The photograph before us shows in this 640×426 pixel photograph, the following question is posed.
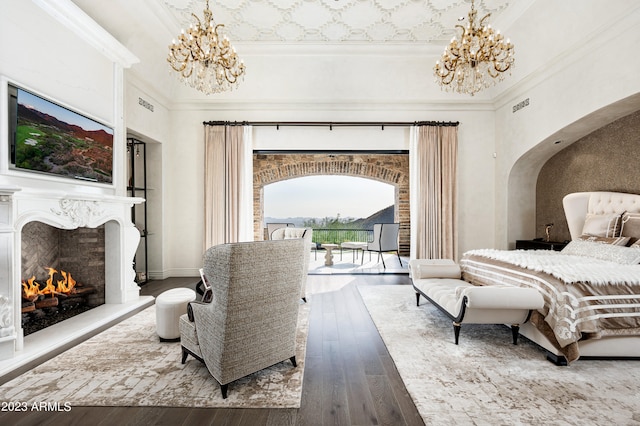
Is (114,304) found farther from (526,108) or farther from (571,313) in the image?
(526,108)

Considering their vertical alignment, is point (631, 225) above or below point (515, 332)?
above

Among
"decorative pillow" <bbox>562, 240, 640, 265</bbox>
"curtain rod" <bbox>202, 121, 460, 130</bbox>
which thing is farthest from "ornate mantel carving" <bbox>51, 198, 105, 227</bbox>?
"decorative pillow" <bbox>562, 240, 640, 265</bbox>

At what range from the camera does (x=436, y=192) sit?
18.5ft

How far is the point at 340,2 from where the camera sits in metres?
4.18

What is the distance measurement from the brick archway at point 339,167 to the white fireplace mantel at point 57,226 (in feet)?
16.3

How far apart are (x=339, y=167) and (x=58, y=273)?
21.6 feet

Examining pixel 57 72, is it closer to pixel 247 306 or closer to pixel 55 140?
pixel 55 140

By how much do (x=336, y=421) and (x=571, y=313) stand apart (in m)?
1.90

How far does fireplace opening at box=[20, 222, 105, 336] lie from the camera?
3020 millimetres

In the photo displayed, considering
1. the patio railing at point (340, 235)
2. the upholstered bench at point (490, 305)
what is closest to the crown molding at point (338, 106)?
the upholstered bench at point (490, 305)

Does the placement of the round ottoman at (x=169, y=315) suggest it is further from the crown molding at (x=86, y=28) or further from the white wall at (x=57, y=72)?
the crown molding at (x=86, y=28)

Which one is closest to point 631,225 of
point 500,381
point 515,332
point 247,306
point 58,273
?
point 515,332

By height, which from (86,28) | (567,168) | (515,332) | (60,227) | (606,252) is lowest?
(515,332)

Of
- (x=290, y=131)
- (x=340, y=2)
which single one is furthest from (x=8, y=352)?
(x=340, y=2)
